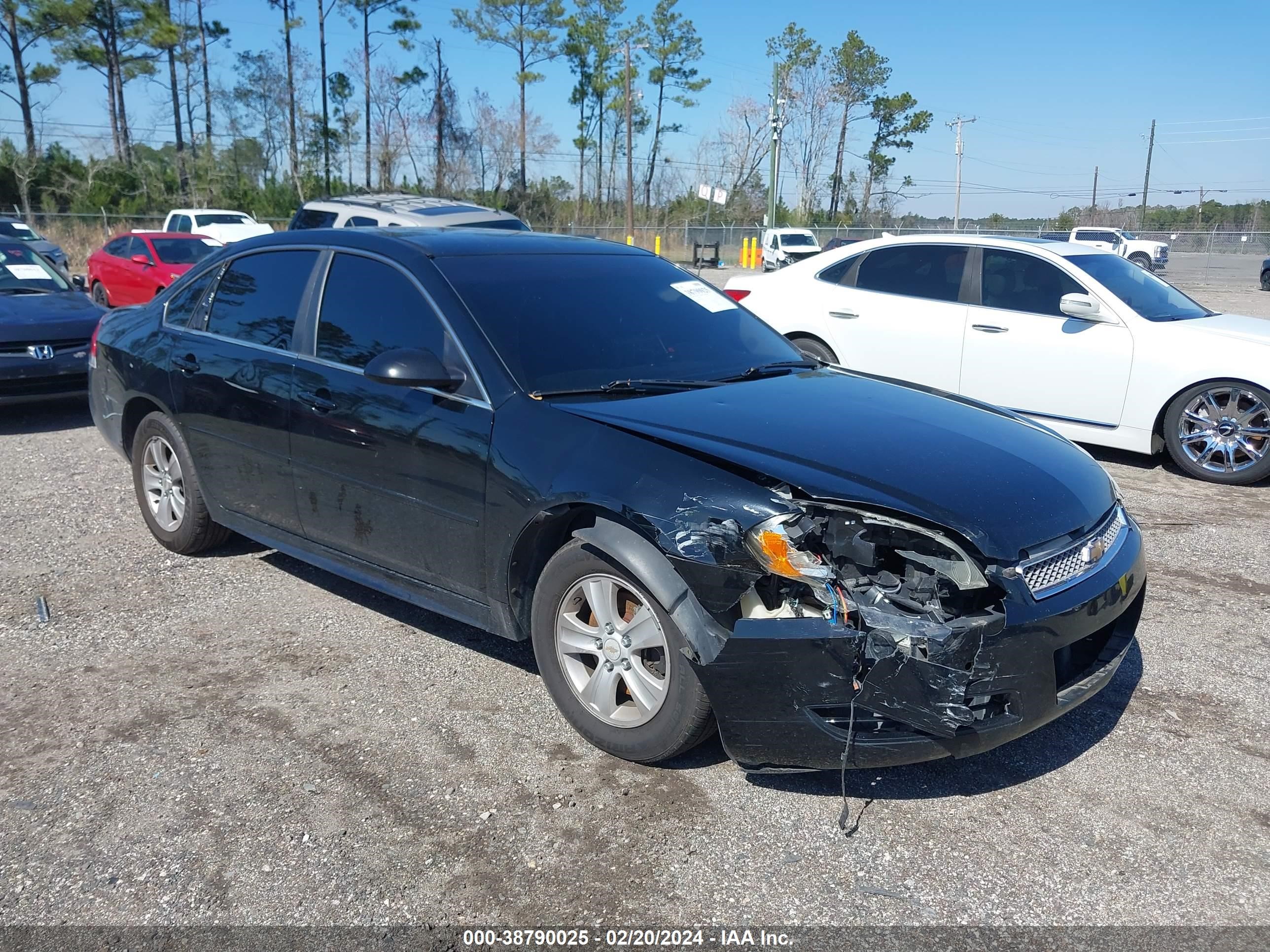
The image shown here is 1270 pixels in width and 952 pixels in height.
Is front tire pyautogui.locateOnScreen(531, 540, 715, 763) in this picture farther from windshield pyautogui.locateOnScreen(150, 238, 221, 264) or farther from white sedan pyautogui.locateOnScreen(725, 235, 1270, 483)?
windshield pyautogui.locateOnScreen(150, 238, 221, 264)

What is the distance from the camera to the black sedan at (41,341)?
328 inches

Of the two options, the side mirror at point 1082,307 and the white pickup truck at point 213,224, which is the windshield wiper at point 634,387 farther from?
the white pickup truck at point 213,224

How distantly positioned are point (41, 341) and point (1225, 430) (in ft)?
30.1

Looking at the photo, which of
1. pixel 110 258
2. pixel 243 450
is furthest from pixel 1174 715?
pixel 110 258

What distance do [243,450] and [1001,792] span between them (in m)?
3.45

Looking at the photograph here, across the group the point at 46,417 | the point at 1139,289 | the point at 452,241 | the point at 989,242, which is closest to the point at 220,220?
the point at 46,417

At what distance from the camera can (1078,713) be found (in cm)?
373

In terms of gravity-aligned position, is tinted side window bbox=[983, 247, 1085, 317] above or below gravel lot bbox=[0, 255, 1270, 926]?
above

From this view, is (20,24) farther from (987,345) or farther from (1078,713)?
(1078,713)

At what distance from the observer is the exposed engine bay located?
111 inches

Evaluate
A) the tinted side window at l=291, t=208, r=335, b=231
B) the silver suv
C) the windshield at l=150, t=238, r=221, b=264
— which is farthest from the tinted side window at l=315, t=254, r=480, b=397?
the windshield at l=150, t=238, r=221, b=264

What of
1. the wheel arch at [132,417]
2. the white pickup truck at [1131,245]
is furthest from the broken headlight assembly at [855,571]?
the white pickup truck at [1131,245]

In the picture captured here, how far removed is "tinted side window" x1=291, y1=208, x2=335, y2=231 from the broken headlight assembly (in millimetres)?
12421

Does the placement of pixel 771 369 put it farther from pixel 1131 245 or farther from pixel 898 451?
pixel 1131 245
